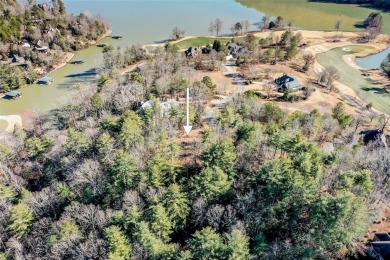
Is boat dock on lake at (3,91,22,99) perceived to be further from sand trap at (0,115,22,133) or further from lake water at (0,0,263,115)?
sand trap at (0,115,22,133)

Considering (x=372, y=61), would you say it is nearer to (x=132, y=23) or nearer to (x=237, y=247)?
(x=132, y=23)

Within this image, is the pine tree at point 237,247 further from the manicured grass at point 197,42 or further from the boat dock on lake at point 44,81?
the manicured grass at point 197,42

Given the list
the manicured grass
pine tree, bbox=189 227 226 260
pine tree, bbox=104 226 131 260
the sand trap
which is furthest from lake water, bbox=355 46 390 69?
the sand trap

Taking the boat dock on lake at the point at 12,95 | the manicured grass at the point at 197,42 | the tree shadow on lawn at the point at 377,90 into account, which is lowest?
the boat dock on lake at the point at 12,95

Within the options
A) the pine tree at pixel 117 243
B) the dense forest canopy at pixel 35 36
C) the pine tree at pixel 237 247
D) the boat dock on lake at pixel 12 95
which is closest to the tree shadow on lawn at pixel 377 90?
the pine tree at pixel 237 247

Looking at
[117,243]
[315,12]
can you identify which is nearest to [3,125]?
[117,243]

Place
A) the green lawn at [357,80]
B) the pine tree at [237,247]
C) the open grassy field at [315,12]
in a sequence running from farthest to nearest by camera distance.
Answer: the open grassy field at [315,12] → the green lawn at [357,80] → the pine tree at [237,247]
